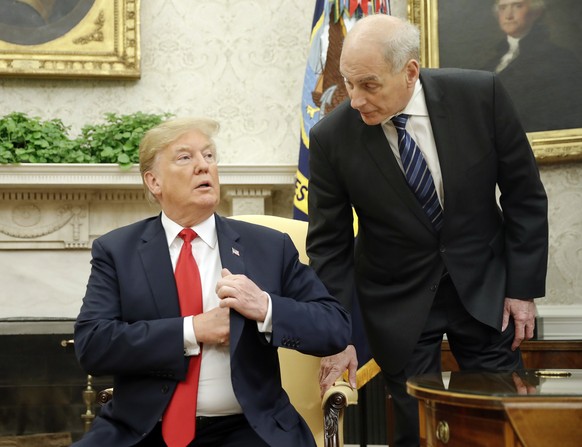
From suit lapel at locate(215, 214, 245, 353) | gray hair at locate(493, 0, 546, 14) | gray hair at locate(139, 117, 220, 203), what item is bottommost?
suit lapel at locate(215, 214, 245, 353)

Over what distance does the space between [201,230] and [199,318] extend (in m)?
0.35

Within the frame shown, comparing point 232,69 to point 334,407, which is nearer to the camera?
point 334,407

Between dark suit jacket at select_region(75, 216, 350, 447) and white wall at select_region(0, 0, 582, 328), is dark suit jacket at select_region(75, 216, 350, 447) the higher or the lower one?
the lower one

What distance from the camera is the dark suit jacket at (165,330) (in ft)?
8.10

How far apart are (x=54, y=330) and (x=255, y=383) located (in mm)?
3185

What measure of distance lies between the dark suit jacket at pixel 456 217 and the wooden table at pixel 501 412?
0.52 meters

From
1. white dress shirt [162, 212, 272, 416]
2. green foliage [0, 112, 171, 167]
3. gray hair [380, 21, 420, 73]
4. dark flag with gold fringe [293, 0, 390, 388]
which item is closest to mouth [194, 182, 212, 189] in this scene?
white dress shirt [162, 212, 272, 416]

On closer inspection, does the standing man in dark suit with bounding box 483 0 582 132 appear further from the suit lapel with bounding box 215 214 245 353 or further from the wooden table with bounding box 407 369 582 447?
the wooden table with bounding box 407 369 582 447

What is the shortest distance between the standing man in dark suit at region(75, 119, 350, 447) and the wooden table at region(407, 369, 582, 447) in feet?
1.44

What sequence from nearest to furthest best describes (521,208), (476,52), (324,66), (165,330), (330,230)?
(165,330), (521,208), (330,230), (324,66), (476,52)

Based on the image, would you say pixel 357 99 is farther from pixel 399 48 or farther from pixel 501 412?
pixel 501 412

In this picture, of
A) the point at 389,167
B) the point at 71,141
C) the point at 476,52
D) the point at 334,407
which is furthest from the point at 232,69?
the point at 334,407

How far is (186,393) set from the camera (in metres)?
2.49

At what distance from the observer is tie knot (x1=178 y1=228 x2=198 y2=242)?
8.87 ft
